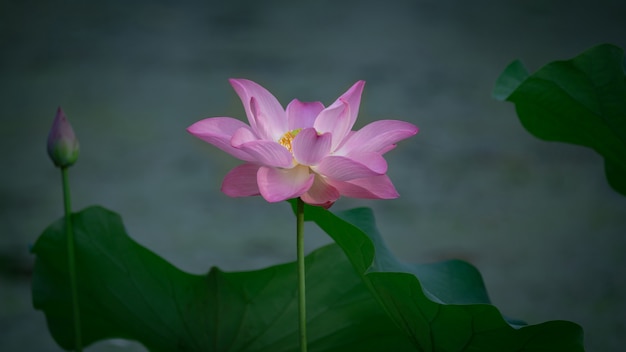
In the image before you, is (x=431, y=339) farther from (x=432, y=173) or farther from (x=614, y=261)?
(x=432, y=173)

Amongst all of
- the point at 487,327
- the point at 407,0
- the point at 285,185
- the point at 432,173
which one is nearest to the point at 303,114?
the point at 285,185

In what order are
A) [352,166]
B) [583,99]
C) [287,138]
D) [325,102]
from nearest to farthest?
[352,166] → [287,138] → [583,99] → [325,102]

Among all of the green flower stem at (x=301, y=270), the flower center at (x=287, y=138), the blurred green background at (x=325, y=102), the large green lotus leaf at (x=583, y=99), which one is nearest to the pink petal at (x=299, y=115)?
the flower center at (x=287, y=138)

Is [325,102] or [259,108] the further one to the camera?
[325,102]

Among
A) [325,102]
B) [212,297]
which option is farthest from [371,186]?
[325,102]

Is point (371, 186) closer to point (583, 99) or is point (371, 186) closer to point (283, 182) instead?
point (283, 182)

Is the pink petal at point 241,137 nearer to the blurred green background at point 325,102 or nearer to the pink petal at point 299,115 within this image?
the pink petal at point 299,115

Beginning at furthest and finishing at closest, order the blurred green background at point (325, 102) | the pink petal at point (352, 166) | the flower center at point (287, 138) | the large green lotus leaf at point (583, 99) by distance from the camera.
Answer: the blurred green background at point (325, 102), the large green lotus leaf at point (583, 99), the flower center at point (287, 138), the pink petal at point (352, 166)
